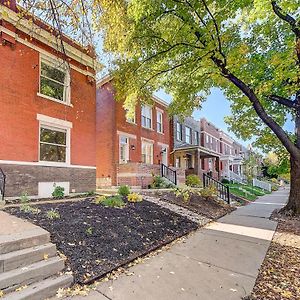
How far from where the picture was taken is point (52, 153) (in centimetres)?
1123

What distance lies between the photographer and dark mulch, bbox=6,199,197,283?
4.42 metres

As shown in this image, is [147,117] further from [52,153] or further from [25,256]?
[25,256]

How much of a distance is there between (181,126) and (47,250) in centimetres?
2286

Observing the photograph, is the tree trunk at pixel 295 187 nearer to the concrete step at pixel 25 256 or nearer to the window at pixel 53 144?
the window at pixel 53 144

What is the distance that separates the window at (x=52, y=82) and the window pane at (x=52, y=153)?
2216mm

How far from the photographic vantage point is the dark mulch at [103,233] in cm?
442

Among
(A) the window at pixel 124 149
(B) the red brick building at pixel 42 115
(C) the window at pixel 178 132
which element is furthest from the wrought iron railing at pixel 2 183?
(C) the window at pixel 178 132

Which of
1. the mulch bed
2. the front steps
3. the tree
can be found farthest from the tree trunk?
the front steps

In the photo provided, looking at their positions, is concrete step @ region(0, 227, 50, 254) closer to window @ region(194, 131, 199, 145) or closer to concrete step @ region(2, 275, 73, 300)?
concrete step @ region(2, 275, 73, 300)

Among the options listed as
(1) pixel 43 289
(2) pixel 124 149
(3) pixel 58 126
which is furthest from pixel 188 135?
(1) pixel 43 289

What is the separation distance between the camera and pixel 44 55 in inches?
431

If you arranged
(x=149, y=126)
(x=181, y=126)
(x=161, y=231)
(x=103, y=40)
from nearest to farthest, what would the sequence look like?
(x=103, y=40) < (x=161, y=231) < (x=149, y=126) < (x=181, y=126)

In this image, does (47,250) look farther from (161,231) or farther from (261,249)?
(261,249)

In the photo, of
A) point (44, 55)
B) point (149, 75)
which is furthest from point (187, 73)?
point (44, 55)
